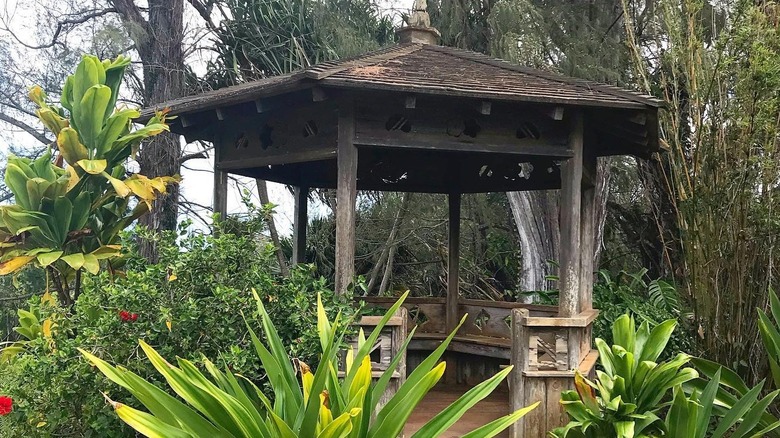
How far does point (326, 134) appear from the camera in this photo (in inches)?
181

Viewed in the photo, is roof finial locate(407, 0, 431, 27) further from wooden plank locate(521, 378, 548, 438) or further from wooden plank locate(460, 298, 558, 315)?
wooden plank locate(521, 378, 548, 438)

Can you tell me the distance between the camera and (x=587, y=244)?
550 centimetres

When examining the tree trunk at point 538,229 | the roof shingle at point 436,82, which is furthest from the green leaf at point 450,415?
the tree trunk at point 538,229

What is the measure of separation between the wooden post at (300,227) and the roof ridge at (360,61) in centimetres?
208

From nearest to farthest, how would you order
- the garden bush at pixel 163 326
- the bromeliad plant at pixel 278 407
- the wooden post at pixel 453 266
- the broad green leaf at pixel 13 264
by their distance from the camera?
the bromeliad plant at pixel 278 407 < the garden bush at pixel 163 326 < the broad green leaf at pixel 13 264 < the wooden post at pixel 453 266

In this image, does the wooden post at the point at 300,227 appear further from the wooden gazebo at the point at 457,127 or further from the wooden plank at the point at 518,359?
the wooden plank at the point at 518,359

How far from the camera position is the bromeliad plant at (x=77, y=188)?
17.0 feet

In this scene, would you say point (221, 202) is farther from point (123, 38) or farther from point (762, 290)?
point (123, 38)

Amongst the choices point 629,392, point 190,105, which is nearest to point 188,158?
point 190,105

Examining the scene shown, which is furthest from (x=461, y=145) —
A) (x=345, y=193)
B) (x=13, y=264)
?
(x=13, y=264)

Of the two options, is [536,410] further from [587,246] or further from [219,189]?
[219,189]

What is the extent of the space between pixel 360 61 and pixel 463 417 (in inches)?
111

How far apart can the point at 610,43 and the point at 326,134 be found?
551 cm

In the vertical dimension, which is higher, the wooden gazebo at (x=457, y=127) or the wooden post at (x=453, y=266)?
the wooden gazebo at (x=457, y=127)
